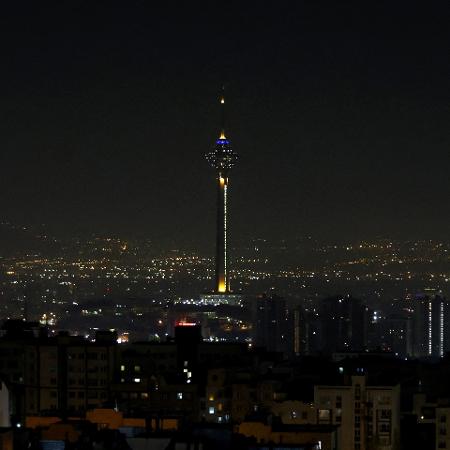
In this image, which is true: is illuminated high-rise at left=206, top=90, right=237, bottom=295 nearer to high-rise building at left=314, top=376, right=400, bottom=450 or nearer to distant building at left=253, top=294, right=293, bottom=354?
distant building at left=253, top=294, right=293, bottom=354

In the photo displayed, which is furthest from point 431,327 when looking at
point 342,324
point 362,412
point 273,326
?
point 362,412

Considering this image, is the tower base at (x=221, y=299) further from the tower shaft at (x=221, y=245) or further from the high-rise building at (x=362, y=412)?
the high-rise building at (x=362, y=412)

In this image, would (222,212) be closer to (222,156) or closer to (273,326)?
(222,156)

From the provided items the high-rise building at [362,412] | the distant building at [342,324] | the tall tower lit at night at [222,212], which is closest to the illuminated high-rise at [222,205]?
the tall tower lit at night at [222,212]

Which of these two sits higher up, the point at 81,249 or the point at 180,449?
the point at 81,249

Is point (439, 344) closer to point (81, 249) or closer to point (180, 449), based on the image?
point (81, 249)

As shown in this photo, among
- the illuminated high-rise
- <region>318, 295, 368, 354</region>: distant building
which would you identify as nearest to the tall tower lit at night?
the illuminated high-rise

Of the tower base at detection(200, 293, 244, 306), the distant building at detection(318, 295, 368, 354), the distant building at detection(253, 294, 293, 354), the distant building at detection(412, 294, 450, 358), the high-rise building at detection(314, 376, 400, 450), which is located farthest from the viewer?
the tower base at detection(200, 293, 244, 306)

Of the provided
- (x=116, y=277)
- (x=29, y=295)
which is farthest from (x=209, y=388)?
(x=116, y=277)
